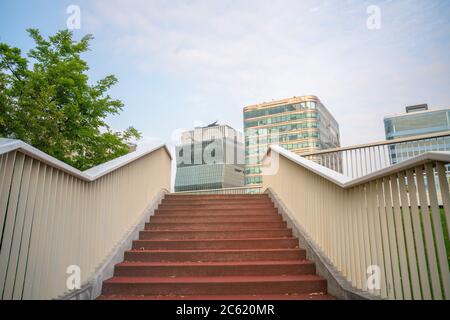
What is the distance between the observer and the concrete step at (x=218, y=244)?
12.5 feet

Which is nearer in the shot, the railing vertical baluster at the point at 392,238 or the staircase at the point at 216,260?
the railing vertical baluster at the point at 392,238

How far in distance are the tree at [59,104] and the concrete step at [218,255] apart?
3081mm

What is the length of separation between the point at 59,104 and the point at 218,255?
5.90 m

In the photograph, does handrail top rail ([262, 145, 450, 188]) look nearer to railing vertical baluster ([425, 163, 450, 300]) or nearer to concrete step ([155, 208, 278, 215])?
railing vertical baluster ([425, 163, 450, 300])

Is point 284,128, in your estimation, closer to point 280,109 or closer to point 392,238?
point 280,109

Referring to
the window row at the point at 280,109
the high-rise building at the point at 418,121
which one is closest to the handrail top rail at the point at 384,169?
the window row at the point at 280,109

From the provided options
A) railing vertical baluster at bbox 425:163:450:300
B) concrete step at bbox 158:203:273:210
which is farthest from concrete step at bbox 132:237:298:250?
railing vertical baluster at bbox 425:163:450:300

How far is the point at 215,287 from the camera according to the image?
2.84m

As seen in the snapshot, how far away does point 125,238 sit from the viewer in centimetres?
364

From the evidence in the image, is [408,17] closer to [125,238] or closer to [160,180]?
[160,180]

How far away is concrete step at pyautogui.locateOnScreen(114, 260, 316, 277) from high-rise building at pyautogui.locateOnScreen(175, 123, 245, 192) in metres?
90.9

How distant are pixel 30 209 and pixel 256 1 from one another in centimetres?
596

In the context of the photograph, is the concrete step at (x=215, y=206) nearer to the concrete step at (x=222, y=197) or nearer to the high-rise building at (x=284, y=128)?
the concrete step at (x=222, y=197)

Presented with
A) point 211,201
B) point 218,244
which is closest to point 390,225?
point 218,244
